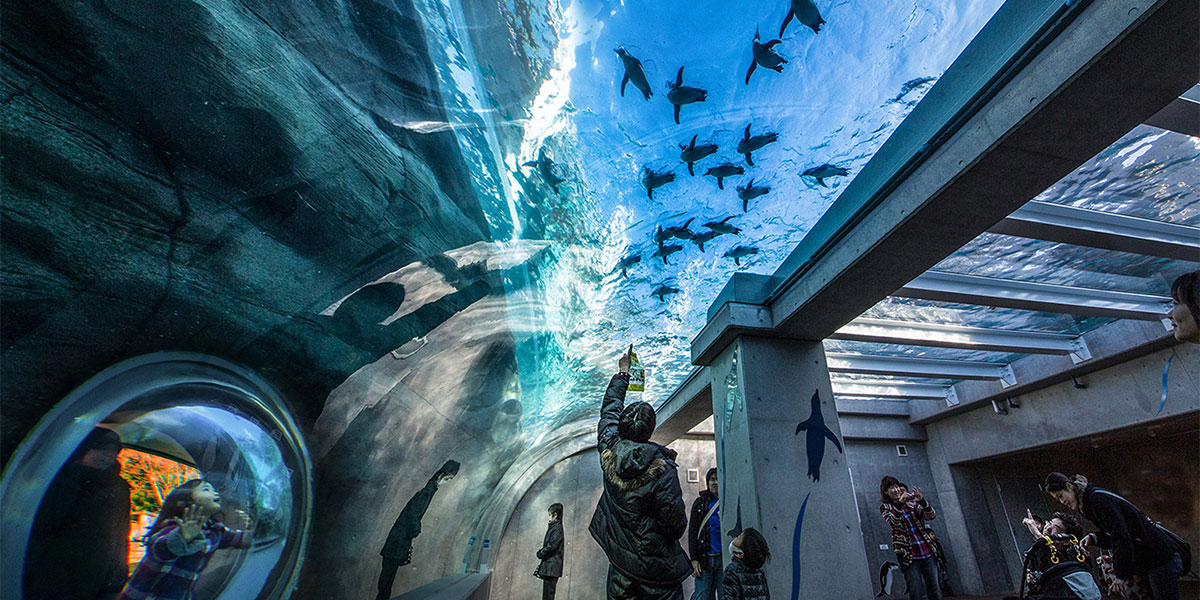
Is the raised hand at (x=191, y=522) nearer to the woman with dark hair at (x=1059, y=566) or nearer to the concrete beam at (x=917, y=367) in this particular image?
the woman with dark hair at (x=1059, y=566)

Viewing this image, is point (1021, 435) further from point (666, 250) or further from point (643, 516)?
point (643, 516)

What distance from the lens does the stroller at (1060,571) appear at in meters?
4.65

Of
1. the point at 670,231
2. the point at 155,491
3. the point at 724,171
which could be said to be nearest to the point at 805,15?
the point at 724,171

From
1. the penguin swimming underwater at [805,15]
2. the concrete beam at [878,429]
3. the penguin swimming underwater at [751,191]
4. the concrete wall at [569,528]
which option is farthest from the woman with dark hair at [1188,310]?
the concrete wall at [569,528]

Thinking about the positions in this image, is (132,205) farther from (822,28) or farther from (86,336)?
(822,28)

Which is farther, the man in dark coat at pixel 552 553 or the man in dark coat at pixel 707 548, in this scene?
the man in dark coat at pixel 552 553

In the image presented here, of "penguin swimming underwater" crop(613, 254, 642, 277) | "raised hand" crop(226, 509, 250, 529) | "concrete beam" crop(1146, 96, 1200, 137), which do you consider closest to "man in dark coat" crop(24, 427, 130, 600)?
"raised hand" crop(226, 509, 250, 529)

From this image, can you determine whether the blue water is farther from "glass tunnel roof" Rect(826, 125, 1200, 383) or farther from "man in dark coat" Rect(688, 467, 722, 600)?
"man in dark coat" Rect(688, 467, 722, 600)

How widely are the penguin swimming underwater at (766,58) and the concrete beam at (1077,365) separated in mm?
8344

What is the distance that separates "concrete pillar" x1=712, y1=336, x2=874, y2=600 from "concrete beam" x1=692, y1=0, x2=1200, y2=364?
1.17 metres

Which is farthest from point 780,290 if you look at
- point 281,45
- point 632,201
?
point 281,45

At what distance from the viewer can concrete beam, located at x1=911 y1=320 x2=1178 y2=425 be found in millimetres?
7254

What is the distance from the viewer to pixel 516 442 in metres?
9.00

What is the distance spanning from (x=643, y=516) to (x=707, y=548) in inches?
153
